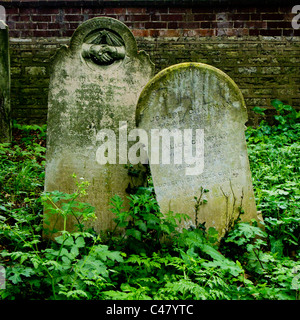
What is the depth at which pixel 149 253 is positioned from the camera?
2.96 meters

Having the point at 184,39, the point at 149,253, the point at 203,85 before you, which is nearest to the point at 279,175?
the point at 203,85

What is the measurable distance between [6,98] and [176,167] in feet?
11.8

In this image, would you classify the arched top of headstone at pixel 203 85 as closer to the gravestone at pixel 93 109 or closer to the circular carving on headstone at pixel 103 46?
the gravestone at pixel 93 109

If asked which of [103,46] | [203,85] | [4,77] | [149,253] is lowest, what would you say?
[149,253]

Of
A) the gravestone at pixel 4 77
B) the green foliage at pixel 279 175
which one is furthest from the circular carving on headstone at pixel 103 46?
the gravestone at pixel 4 77

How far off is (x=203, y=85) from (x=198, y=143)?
54cm

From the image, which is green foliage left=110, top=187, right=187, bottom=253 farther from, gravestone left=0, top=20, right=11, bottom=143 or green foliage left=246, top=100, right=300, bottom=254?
gravestone left=0, top=20, right=11, bottom=143

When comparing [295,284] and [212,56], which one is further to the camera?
[212,56]

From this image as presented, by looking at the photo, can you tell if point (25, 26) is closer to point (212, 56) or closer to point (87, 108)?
point (212, 56)

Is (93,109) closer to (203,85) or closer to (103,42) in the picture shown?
(103,42)

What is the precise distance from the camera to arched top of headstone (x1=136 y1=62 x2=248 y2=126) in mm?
3209

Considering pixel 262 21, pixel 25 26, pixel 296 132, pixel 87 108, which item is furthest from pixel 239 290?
pixel 25 26

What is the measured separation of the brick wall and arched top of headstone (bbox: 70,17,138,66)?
3.55 meters

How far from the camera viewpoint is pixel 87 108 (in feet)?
11.7
